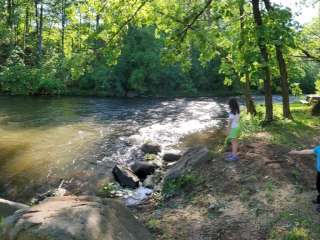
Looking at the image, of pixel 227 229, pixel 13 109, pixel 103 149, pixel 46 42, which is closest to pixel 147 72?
pixel 46 42

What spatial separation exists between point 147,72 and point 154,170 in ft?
106

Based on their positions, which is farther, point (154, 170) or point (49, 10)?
point (49, 10)

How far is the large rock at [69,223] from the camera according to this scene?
18.4ft

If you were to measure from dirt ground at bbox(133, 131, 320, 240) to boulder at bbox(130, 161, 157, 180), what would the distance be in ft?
9.63

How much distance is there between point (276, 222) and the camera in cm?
762

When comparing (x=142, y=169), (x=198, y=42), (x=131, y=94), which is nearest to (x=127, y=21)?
(x=198, y=42)

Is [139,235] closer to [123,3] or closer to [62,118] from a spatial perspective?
[123,3]

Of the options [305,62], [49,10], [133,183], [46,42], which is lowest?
[133,183]

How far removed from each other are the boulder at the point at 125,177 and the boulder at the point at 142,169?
0.42m

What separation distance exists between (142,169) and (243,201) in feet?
18.2

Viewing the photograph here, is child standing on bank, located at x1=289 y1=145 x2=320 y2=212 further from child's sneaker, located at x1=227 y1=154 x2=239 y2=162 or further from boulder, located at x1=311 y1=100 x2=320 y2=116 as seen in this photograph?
boulder, located at x1=311 y1=100 x2=320 y2=116

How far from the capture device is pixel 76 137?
1931cm

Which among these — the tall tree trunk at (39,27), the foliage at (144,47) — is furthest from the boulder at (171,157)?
the tall tree trunk at (39,27)

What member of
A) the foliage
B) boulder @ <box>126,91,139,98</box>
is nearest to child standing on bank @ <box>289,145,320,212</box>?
the foliage
